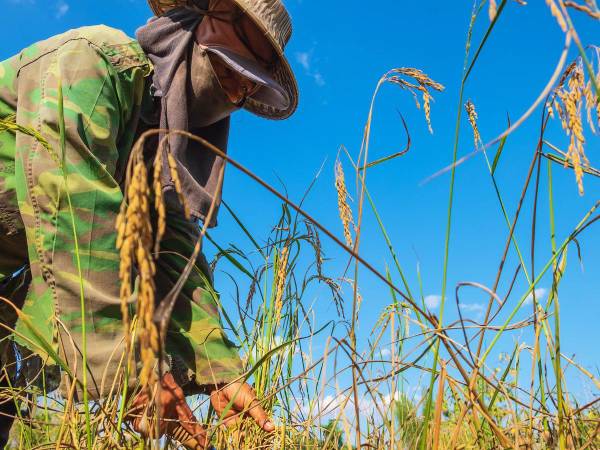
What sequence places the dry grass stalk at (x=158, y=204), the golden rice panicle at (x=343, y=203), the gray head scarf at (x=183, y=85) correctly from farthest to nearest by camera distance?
1. the gray head scarf at (x=183, y=85)
2. the golden rice panicle at (x=343, y=203)
3. the dry grass stalk at (x=158, y=204)

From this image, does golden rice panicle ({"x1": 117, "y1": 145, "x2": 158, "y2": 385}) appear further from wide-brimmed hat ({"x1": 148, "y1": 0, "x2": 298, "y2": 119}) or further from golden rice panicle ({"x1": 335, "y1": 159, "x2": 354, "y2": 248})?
wide-brimmed hat ({"x1": 148, "y1": 0, "x2": 298, "y2": 119})

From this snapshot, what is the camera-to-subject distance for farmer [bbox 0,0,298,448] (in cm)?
136

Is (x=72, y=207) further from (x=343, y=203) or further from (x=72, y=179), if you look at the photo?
(x=343, y=203)

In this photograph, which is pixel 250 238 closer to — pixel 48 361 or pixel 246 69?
pixel 246 69

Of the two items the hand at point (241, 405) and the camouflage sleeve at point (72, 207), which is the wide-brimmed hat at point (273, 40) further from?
the hand at point (241, 405)

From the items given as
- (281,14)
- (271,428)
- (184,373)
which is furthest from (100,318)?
(281,14)

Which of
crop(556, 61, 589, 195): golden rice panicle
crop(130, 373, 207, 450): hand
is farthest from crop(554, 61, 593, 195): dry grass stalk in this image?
crop(130, 373, 207, 450): hand

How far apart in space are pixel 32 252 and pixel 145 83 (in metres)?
0.69

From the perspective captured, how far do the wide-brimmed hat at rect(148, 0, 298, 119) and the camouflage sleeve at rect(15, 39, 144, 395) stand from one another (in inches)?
18.5

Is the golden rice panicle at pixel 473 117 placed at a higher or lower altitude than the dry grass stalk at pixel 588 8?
higher

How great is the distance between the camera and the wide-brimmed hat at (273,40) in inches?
75.4

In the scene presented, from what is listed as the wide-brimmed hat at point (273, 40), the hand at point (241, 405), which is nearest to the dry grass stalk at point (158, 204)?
the hand at point (241, 405)

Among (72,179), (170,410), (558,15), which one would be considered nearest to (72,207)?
(72,179)

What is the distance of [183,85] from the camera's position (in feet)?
6.05
